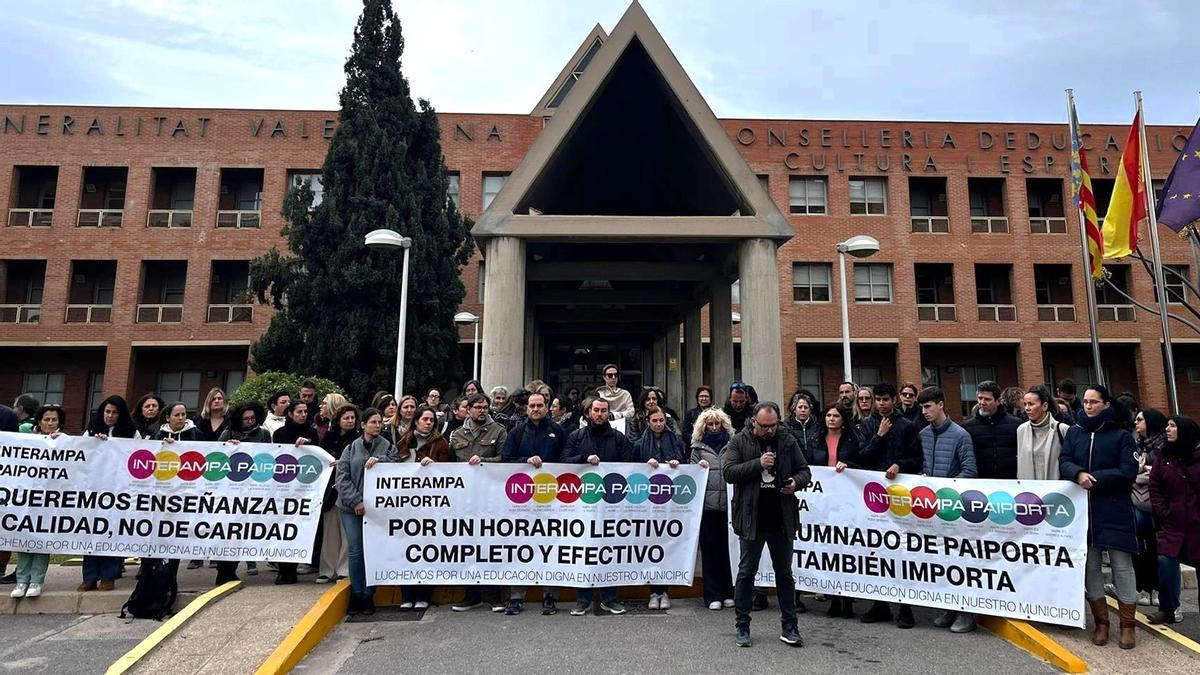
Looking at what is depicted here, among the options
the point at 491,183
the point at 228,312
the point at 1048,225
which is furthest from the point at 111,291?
the point at 1048,225

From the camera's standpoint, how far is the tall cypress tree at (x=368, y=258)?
64.4ft

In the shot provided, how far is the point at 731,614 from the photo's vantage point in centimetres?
633

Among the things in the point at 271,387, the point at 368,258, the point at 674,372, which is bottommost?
the point at 271,387

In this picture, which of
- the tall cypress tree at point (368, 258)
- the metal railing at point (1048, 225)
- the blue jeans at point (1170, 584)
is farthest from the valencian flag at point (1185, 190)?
the tall cypress tree at point (368, 258)

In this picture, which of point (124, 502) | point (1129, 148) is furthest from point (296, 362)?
point (1129, 148)

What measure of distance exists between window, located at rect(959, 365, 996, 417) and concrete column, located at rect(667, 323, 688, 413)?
46.5ft

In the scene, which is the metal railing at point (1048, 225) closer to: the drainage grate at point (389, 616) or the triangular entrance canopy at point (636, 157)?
the triangular entrance canopy at point (636, 157)

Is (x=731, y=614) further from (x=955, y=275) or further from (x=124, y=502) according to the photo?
(x=955, y=275)

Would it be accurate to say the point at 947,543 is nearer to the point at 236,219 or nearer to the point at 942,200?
the point at 942,200

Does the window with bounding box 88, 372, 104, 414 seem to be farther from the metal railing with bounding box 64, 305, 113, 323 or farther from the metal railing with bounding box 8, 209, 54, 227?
the metal railing with bounding box 8, 209, 54, 227

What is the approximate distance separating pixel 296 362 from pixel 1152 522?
1977 cm

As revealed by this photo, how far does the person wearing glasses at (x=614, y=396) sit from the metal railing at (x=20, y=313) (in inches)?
1040

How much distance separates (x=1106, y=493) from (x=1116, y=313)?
89.0 ft

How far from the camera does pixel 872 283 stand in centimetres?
2695
